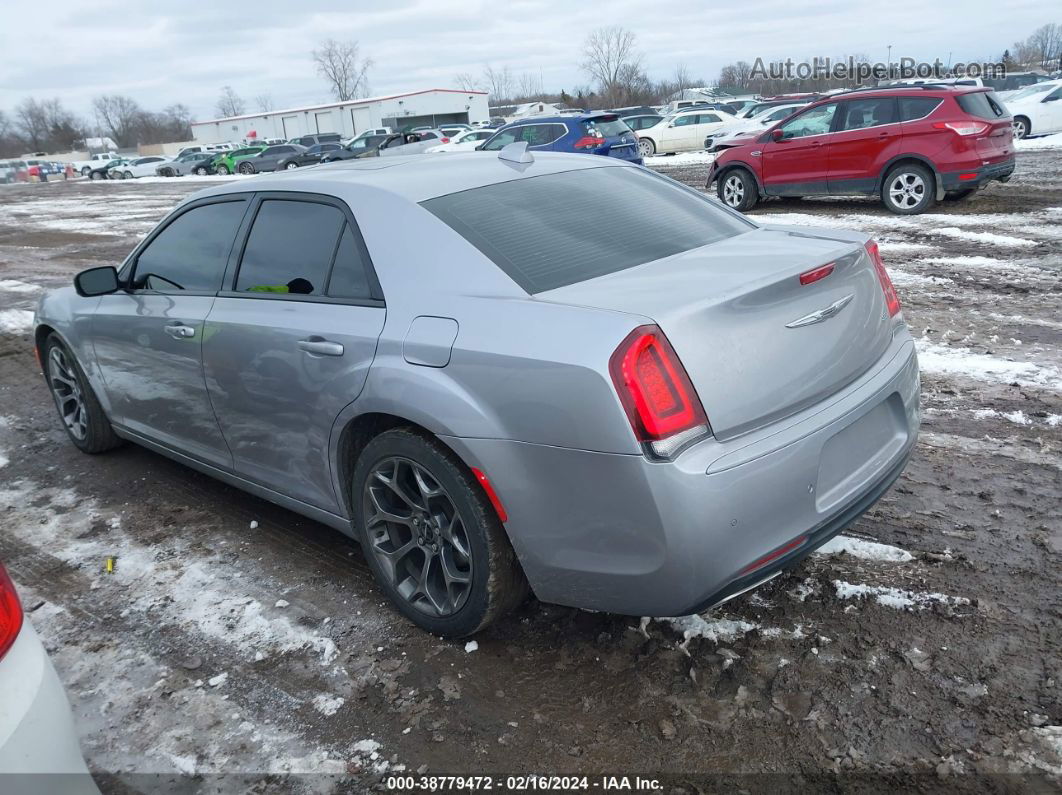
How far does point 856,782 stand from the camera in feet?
7.36

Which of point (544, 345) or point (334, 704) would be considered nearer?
point (544, 345)

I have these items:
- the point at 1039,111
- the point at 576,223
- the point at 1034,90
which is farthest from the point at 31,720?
the point at 1034,90

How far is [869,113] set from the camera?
455 inches

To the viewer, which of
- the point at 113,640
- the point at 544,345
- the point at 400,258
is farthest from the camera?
the point at 113,640

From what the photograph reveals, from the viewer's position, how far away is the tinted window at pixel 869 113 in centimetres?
1134

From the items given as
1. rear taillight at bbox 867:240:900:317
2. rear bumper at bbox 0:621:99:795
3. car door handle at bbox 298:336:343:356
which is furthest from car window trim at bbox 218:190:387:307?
rear taillight at bbox 867:240:900:317

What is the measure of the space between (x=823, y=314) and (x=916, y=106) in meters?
10.2

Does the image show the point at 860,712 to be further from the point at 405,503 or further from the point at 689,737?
the point at 405,503

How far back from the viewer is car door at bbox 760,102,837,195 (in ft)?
39.4

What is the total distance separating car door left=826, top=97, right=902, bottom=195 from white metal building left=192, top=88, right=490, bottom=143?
2605 inches

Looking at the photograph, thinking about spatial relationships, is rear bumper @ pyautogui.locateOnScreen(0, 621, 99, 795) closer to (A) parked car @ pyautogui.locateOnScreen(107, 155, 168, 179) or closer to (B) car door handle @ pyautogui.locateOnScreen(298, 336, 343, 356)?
(B) car door handle @ pyautogui.locateOnScreen(298, 336, 343, 356)

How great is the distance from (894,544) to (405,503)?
79.8 inches

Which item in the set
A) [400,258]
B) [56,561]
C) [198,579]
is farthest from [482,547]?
[56,561]

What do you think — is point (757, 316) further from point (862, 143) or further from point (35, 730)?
point (862, 143)
